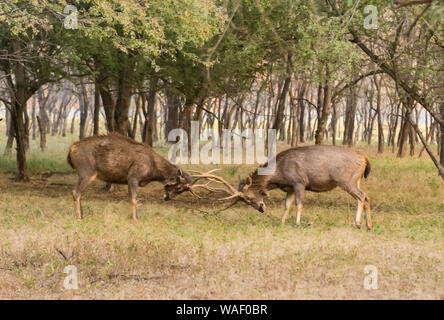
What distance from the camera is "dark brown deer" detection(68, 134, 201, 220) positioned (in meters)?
12.5

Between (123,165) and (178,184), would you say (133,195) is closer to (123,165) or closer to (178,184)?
(123,165)

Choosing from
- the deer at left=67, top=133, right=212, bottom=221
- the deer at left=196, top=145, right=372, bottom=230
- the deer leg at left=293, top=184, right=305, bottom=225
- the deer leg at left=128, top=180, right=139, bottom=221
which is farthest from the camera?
the deer at left=67, top=133, right=212, bottom=221

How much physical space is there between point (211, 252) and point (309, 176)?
403cm

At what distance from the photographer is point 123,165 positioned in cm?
1266

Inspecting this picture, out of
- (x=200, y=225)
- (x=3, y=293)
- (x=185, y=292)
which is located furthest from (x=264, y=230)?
(x=3, y=293)

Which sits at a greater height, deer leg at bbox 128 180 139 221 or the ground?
deer leg at bbox 128 180 139 221

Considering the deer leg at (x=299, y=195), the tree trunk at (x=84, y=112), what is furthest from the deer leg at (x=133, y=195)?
the tree trunk at (x=84, y=112)

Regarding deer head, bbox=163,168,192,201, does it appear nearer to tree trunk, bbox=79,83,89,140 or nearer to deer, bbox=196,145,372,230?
deer, bbox=196,145,372,230

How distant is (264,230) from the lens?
1107 centimetres

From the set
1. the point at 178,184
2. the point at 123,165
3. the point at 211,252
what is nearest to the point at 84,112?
the point at 123,165

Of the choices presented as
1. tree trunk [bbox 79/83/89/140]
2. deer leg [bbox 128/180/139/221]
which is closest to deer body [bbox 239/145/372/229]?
deer leg [bbox 128/180/139/221]

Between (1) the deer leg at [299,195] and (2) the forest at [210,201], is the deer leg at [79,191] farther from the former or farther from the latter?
(1) the deer leg at [299,195]

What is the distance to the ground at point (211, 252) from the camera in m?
7.33

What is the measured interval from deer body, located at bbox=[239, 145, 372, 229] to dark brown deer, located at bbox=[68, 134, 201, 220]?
1.45 meters
